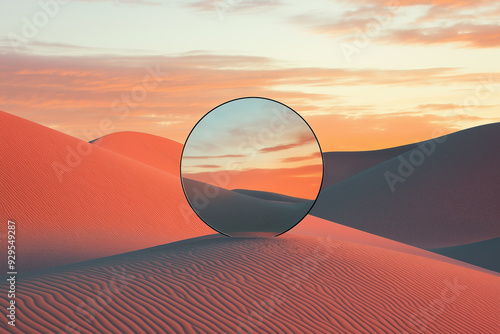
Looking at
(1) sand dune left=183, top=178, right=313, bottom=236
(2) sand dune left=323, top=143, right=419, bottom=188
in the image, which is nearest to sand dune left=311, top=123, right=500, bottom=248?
(1) sand dune left=183, top=178, right=313, bottom=236

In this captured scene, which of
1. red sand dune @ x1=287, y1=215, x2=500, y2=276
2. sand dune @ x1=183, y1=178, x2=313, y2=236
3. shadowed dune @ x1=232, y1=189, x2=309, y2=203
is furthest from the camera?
red sand dune @ x1=287, y1=215, x2=500, y2=276

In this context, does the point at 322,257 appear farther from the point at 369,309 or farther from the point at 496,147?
the point at 496,147

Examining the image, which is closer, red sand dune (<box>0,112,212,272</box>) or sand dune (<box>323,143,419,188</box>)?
red sand dune (<box>0,112,212,272</box>)

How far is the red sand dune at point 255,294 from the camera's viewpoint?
7020mm

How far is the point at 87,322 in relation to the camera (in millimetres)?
6809

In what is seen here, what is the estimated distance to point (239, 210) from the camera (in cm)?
1025

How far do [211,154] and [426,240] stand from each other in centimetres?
2630

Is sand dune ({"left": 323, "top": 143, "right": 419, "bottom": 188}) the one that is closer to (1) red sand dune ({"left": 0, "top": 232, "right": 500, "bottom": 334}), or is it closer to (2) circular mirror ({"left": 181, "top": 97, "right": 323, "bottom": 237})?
(2) circular mirror ({"left": 181, "top": 97, "right": 323, "bottom": 237})

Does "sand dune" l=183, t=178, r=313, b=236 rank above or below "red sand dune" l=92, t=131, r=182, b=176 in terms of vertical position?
above

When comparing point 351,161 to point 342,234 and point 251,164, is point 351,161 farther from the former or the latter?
point 251,164

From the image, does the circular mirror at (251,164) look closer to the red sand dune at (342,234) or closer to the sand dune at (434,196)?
the red sand dune at (342,234)

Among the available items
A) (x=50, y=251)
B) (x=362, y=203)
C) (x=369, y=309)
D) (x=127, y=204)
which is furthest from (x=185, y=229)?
(x=362, y=203)

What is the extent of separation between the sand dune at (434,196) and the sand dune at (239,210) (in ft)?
77.2

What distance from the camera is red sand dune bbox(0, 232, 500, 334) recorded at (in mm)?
7020
